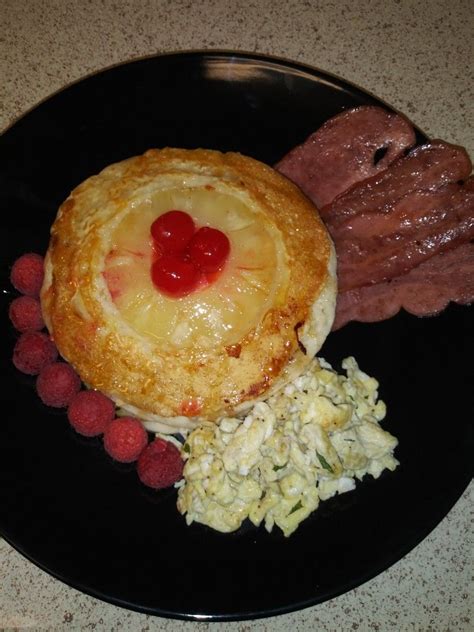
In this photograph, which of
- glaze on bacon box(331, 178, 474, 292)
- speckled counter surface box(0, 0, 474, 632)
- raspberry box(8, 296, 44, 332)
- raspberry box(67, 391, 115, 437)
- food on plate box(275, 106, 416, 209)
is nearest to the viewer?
raspberry box(67, 391, 115, 437)

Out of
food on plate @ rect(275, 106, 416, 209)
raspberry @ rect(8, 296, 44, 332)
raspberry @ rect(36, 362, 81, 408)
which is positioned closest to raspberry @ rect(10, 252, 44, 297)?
raspberry @ rect(8, 296, 44, 332)

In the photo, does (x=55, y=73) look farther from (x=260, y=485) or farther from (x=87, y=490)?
(x=260, y=485)

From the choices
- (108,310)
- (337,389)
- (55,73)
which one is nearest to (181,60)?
(55,73)

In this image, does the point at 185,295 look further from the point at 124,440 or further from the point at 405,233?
the point at 405,233

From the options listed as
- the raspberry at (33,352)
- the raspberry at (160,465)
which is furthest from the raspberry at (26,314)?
the raspberry at (160,465)

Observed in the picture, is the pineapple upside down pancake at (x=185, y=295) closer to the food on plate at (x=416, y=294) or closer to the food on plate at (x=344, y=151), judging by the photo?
the food on plate at (x=416, y=294)

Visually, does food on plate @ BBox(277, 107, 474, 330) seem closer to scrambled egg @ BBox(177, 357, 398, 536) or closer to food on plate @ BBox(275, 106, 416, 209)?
food on plate @ BBox(275, 106, 416, 209)

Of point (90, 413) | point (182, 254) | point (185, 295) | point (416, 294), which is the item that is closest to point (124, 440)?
point (90, 413)
